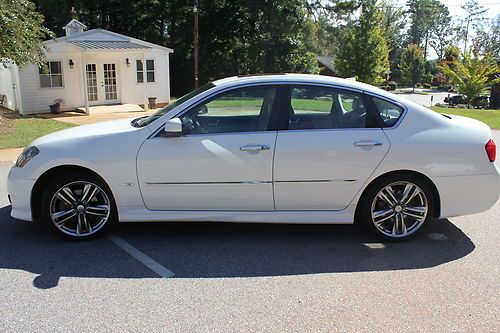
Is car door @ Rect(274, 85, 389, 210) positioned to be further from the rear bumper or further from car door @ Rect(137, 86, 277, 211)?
the rear bumper

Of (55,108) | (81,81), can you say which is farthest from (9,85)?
(81,81)

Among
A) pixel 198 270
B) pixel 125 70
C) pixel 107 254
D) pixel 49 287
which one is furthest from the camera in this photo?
pixel 125 70

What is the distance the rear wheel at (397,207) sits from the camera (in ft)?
15.3

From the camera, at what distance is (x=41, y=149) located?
466 cm

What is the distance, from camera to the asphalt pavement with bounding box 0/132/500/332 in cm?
334

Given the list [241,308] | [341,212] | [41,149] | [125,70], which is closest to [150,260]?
[241,308]

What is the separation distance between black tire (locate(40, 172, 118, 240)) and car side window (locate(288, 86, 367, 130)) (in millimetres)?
1966

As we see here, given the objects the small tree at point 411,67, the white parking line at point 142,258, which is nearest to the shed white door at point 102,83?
the white parking line at point 142,258

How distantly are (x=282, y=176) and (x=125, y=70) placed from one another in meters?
19.6

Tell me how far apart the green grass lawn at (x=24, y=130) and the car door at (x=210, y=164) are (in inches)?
322

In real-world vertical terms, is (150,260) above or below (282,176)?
below

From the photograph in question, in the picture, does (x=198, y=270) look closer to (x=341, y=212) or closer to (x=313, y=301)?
(x=313, y=301)

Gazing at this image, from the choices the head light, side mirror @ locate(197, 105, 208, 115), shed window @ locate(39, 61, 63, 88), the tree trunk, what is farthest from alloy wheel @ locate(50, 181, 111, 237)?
the tree trunk

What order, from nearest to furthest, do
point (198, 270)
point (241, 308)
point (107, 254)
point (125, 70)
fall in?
point (241, 308) < point (198, 270) < point (107, 254) < point (125, 70)
